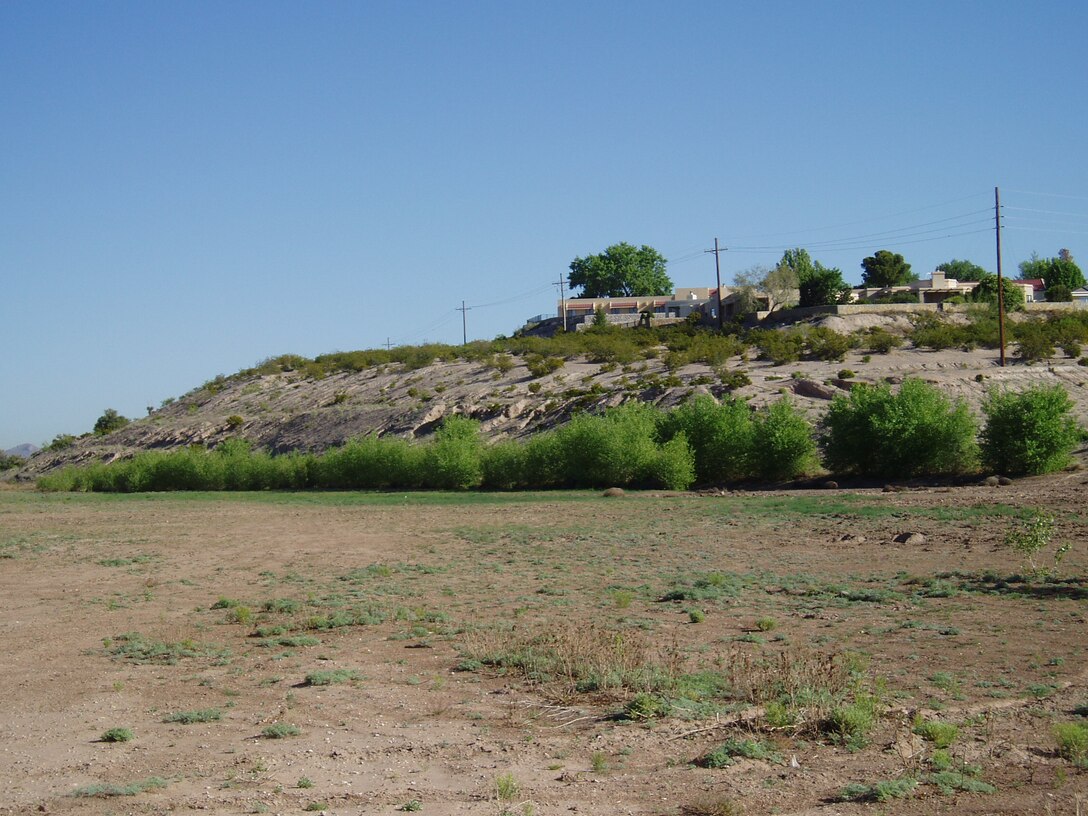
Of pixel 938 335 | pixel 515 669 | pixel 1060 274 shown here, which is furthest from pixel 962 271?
pixel 515 669

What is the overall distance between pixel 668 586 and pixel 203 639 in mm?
8206

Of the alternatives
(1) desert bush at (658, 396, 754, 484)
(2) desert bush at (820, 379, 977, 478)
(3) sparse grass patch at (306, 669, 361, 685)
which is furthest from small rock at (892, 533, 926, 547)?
(1) desert bush at (658, 396, 754, 484)

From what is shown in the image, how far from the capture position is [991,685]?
1221cm

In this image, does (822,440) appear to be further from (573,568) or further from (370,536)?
(573,568)

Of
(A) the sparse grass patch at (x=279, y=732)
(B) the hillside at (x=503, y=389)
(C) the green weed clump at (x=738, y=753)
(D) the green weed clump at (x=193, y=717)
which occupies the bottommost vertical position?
(C) the green weed clump at (x=738, y=753)

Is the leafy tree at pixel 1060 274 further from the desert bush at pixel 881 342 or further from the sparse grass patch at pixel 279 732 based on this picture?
the sparse grass patch at pixel 279 732

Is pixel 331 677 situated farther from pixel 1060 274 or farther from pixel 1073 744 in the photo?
pixel 1060 274

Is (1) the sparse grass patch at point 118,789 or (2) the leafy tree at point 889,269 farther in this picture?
(2) the leafy tree at point 889,269

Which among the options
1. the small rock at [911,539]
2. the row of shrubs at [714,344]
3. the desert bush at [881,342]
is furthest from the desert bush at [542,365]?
the small rock at [911,539]

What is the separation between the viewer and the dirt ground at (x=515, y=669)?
30.6 ft

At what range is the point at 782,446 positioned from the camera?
154ft

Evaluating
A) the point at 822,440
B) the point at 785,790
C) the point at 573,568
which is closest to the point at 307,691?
the point at 785,790

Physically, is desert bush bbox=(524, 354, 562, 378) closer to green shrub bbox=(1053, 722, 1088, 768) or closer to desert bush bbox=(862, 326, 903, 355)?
desert bush bbox=(862, 326, 903, 355)

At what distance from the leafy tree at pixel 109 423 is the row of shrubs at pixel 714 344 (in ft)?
40.8
